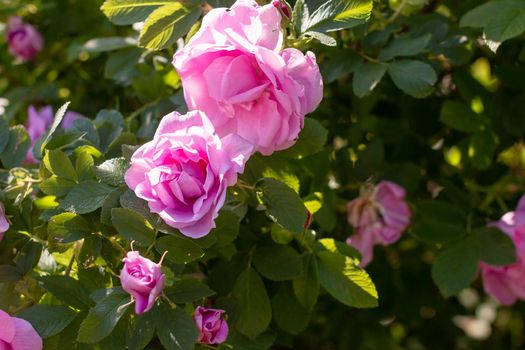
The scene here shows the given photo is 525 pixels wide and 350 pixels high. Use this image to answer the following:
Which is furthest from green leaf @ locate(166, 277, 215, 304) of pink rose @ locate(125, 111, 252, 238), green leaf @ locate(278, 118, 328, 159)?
green leaf @ locate(278, 118, 328, 159)

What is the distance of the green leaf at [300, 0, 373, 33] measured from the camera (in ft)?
3.38

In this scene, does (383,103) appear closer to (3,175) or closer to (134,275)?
(3,175)

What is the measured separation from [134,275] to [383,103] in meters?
0.91

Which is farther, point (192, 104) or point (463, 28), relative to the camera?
point (463, 28)

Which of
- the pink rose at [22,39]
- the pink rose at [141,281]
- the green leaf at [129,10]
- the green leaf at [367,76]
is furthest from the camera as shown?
the pink rose at [22,39]

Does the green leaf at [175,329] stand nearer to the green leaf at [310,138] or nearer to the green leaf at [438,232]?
the green leaf at [310,138]

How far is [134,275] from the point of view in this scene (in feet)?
2.95

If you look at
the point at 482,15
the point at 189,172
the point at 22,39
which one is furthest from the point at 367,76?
the point at 22,39

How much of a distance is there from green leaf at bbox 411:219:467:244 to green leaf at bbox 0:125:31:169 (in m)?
0.60

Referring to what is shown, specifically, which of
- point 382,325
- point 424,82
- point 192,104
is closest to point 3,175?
point 192,104

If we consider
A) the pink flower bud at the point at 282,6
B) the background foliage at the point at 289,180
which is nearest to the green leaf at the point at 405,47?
the background foliage at the point at 289,180

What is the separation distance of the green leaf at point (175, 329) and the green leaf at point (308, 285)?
0.74 feet

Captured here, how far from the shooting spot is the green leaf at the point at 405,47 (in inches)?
48.8

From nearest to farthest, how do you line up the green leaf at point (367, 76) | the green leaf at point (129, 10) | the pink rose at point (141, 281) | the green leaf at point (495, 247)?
the pink rose at point (141, 281) → the green leaf at point (129, 10) → the green leaf at point (367, 76) → the green leaf at point (495, 247)
